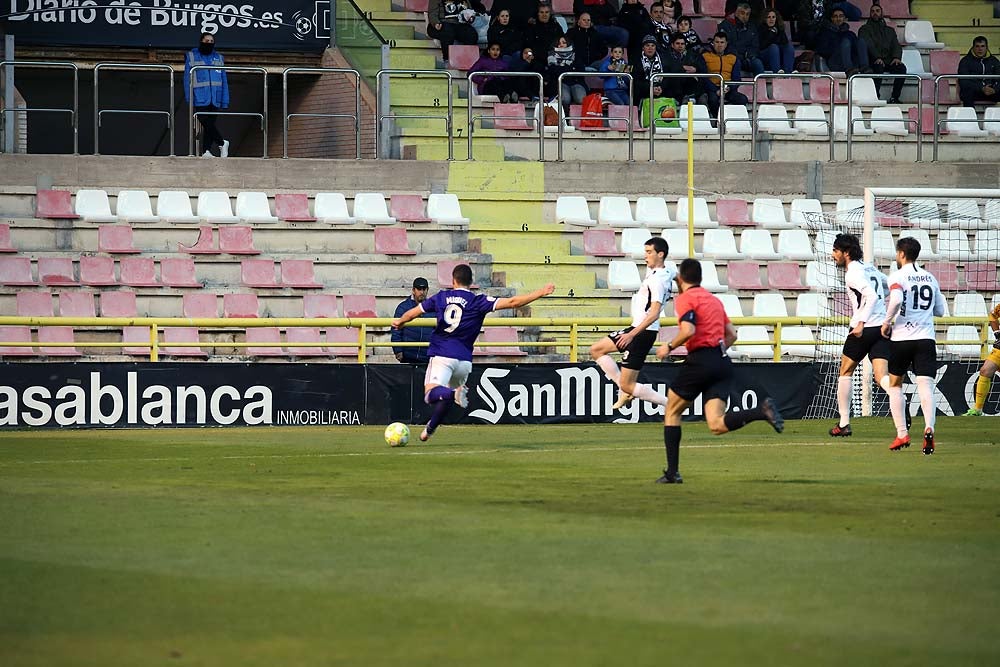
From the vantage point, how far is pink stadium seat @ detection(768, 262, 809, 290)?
24328 mm

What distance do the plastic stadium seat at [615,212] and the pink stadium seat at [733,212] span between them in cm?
149

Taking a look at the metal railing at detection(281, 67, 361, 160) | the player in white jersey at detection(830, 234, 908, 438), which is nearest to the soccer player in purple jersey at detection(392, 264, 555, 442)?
the player in white jersey at detection(830, 234, 908, 438)

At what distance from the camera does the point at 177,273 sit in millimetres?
22344

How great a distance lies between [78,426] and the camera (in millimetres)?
19141

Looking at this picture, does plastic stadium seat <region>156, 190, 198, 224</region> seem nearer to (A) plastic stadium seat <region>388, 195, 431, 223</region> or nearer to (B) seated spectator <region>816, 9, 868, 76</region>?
(A) plastic stadium seat <region>388, 195, 431, 223</region>

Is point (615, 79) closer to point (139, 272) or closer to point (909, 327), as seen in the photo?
point (139, 272)

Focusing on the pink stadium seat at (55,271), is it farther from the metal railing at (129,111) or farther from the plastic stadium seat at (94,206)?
the metal railing at (129,111)

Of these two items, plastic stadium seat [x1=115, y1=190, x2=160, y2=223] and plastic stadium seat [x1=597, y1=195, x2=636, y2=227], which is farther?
plastic stadium seat [x1=597, y1=195, x2=636, y2=227]

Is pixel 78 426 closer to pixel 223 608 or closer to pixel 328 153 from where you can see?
pixel 328 153

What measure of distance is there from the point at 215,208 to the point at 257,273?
1.34 meters

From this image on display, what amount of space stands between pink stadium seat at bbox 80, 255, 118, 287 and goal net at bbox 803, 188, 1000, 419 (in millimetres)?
9575

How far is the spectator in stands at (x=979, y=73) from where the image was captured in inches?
1070

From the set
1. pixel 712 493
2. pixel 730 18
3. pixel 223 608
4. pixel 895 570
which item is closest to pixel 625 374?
pixel 712 493

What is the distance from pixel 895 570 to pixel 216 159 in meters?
17.4
